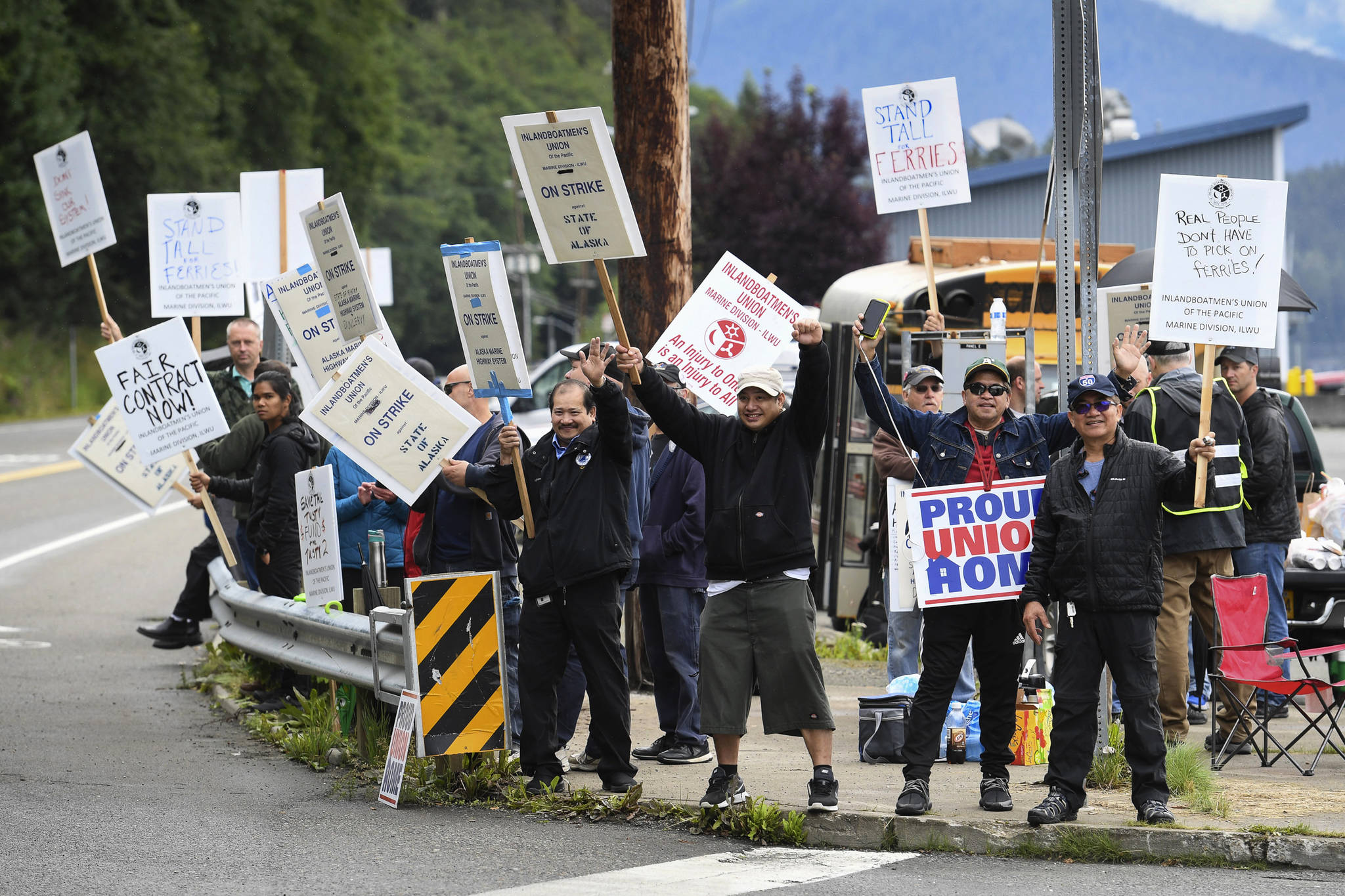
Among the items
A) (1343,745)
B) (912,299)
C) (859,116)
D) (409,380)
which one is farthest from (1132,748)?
(859,116)

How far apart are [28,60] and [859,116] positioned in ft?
73.6

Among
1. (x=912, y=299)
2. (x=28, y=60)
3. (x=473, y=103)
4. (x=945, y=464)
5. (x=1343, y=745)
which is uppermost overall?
(x=473, y=103)

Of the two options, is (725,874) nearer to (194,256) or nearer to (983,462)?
(983,462)

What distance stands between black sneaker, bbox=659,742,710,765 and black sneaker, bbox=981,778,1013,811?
1.76 m

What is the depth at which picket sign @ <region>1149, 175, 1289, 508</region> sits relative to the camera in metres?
6.99

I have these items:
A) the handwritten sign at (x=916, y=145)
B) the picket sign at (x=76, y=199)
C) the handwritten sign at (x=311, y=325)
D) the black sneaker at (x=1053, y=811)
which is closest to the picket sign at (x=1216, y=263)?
the handwritten sign at (x=916, y=145)

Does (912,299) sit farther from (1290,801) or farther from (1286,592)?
(1290,801)

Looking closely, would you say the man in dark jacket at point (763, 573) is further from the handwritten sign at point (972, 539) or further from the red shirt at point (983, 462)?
the red shirt at point (983, 462)

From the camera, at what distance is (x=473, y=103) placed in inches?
3585

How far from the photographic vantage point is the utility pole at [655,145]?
1002cm

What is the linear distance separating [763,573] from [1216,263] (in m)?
2.43

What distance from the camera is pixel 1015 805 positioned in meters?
6.93

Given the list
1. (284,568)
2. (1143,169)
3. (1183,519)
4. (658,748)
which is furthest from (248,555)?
(1143,169)

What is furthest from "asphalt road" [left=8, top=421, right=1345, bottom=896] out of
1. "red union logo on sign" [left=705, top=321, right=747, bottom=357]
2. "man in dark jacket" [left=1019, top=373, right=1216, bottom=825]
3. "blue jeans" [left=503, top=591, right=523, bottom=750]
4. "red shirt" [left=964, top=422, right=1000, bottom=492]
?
"red union logo on sign" [left=705, top=321, right=747, bottom=357]
